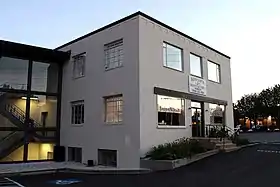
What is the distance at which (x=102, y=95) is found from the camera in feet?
53.2

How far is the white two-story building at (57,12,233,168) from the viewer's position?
47.6 ft

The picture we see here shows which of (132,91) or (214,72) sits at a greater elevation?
(214,72)

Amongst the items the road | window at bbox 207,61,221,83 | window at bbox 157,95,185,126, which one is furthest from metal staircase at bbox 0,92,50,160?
the road

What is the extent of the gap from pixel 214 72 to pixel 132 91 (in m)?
8.58

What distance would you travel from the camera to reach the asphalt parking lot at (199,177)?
991 cm

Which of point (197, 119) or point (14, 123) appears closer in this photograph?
point (14, 123)

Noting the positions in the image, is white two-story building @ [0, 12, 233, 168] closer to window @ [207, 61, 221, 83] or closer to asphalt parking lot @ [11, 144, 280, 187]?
window @ [207, 61, 221, 83]

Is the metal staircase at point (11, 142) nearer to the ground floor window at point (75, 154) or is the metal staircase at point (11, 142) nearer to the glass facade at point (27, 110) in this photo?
the glass facade at point (27, 110)

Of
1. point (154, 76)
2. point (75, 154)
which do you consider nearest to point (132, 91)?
point (154, 76)

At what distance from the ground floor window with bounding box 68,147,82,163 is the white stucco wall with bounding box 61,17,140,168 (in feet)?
1.03

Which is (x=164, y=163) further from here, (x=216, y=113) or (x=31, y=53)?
(x=31, y=53)

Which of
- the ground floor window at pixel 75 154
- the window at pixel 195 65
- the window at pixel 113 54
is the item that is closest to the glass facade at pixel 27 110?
the ground floor window at pixel 75 154

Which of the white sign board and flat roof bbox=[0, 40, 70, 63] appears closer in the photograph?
flat roof bbox=[0, 40, 70, 63]

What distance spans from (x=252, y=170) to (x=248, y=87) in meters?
63.6
